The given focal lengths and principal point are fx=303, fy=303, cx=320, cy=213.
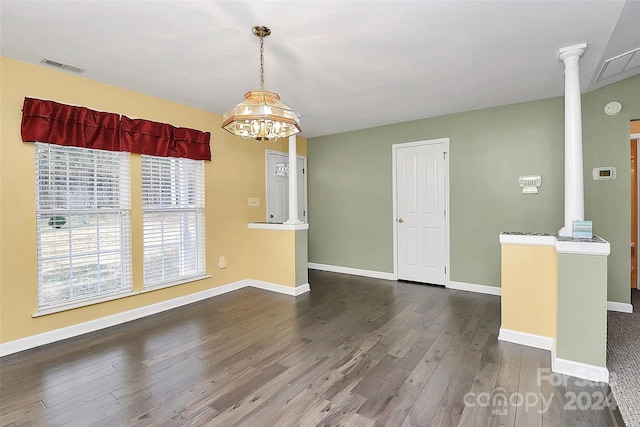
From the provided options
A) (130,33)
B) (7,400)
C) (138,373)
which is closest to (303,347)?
(138,373)

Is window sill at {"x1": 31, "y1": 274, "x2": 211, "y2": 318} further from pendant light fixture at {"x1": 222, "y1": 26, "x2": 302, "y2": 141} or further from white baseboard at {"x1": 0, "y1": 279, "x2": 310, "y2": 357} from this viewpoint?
pendant light fixture at {"x1": 222, "y1": 26, "x2": 302, "y2": 141}

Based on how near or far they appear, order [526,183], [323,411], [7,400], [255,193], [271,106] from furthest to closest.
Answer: [255,193], [526,183], [271,106], [7,400], [323,411]

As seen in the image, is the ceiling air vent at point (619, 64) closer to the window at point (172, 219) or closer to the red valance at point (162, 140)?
the red valance at point (162, 140)

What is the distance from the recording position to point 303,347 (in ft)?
8.89

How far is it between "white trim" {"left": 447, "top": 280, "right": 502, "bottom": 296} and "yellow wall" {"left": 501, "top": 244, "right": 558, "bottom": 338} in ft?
4.77

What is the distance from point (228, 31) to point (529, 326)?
11.6 ft

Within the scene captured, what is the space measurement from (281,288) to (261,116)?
2932 millimetres

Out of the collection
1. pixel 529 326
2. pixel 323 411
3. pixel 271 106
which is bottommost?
pixel 323 411

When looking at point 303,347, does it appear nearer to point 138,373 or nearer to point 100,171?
point 138,373

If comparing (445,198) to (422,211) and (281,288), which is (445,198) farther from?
(281,288)

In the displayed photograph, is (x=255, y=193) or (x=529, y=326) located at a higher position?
(x=255, y=193)

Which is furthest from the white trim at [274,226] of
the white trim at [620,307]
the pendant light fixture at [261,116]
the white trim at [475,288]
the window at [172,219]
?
the white trim at [620,307]

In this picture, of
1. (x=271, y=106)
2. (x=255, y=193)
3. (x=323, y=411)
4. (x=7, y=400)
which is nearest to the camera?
(x=323, y=411)

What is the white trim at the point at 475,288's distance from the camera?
13.6 feet
